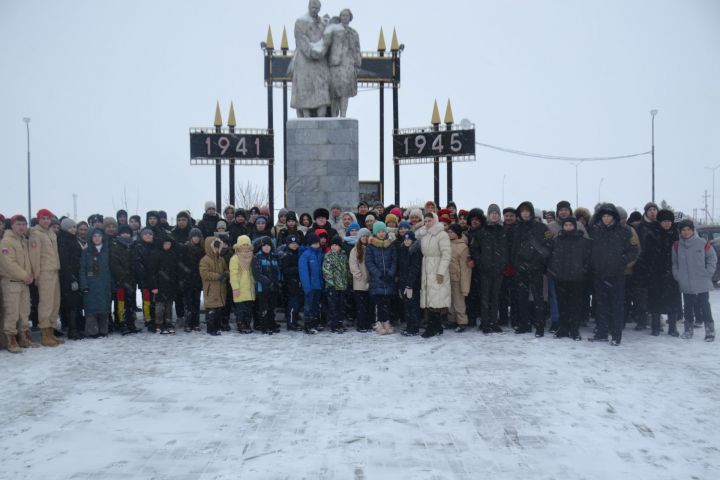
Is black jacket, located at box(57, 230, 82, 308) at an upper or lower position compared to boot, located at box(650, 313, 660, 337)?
upper

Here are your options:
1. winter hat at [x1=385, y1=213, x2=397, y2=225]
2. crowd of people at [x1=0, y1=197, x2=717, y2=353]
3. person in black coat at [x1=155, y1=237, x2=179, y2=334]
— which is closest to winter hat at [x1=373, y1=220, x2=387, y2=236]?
crowd of people at [x1=0, y1=197, x2=717, y2=353]

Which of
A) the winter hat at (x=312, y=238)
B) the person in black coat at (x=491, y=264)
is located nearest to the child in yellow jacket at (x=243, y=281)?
the winter hat at (x=312, y=238)

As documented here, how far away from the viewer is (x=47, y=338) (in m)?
6.69

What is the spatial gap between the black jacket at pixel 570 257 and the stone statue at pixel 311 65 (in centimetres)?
589

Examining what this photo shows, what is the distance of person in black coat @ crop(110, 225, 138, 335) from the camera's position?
737cm

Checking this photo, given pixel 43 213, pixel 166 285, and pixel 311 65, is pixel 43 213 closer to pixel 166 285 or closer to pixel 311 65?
pixel 166 285

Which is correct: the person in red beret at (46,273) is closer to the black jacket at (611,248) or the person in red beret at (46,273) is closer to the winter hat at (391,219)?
the winter hat at (391,219)

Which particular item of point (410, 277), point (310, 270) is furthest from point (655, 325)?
point (310, 270)

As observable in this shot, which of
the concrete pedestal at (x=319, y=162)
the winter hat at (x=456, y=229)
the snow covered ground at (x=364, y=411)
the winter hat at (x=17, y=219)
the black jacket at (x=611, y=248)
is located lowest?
the snow covered ground at (x=364, y=411)

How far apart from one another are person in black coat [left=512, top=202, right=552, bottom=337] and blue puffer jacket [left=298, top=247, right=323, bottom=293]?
105 inches

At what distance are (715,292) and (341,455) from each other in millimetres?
11452

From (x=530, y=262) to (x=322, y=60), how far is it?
6159 millimetres

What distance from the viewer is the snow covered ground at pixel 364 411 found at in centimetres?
328

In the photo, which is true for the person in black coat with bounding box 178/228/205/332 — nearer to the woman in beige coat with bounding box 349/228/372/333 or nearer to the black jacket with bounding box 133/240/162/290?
the black jacket with bounding box 133/240/162/290
